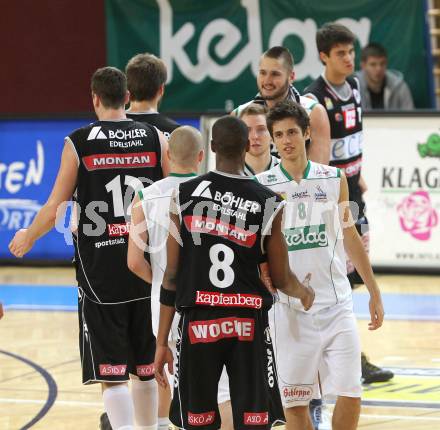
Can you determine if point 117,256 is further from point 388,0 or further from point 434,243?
point 388,0

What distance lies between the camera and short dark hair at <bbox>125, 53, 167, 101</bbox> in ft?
23.0

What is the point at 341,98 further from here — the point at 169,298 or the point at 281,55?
the point at 169,298

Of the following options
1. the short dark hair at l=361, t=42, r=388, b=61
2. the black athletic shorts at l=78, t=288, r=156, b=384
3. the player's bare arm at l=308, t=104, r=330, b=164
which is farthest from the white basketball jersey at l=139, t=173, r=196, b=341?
the short dark hair at l=361, t=42, r=388, b=61

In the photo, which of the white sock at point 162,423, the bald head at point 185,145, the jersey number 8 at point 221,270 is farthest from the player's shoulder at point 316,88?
the jersey number 8 at point 221,270

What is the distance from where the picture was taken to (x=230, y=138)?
5230 millimetres

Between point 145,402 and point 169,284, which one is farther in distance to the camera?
point 145,402

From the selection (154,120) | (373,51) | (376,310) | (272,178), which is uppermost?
(373,51)

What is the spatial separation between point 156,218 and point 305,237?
825 mm

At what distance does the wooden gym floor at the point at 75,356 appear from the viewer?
25.6 feet

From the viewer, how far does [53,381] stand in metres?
8.85

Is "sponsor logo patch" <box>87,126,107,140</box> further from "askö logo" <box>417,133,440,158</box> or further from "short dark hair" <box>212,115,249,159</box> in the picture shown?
"askö logo" <box>417,133,440,158</box>

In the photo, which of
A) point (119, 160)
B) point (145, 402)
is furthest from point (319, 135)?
point (145, 402)

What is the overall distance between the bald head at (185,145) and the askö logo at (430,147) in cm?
748

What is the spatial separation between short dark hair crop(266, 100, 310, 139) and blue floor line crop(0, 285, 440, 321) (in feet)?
16.6
